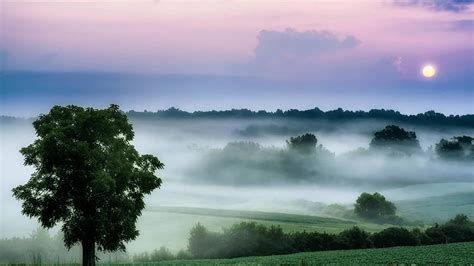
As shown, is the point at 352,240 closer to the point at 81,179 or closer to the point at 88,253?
the point at 88,253

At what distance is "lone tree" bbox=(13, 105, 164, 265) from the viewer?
5688cm

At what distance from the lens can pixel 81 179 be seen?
5722 cm

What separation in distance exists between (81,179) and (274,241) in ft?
187

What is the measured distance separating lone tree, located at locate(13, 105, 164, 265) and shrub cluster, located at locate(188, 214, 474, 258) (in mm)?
48510

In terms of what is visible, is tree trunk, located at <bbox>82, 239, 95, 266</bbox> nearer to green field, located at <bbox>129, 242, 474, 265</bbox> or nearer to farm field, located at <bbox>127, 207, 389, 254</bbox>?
green field, located at <bbox>129, 242, 474, 265</bbox>

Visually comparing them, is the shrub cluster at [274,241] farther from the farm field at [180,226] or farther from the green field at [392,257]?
the farm field at [180,226]

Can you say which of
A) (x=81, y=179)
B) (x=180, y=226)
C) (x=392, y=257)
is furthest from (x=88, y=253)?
(x=180, y=226)

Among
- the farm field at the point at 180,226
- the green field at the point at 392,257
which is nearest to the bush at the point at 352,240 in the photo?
the green field at the point at 392,257

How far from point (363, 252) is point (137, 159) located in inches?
1993

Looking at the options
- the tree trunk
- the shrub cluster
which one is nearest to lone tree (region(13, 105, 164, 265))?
the tree trunk

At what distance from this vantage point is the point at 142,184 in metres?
59.6

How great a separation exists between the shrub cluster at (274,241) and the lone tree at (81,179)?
159ft

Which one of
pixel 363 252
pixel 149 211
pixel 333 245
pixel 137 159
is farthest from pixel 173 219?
pixel 137 159

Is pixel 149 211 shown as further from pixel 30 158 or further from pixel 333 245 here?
pixel 30 158
